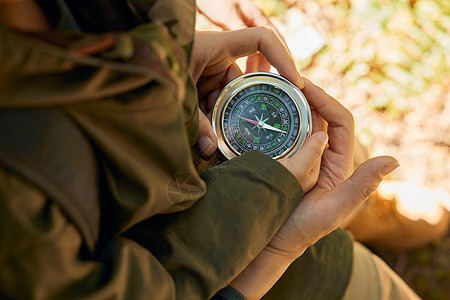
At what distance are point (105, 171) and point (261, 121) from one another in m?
0.64

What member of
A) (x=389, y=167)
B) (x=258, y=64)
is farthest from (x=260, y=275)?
(x=258, y=64)

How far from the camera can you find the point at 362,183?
1.16 m

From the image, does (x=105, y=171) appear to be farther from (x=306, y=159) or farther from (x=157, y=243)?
(x=306, y=159)

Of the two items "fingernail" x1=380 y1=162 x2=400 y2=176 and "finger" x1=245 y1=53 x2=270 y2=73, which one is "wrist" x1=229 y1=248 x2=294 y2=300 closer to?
"fingernail" x1=380 y1=162 x2=400 y2=176

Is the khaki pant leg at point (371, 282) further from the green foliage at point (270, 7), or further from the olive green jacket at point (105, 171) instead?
the green foliage at point (270, 7)

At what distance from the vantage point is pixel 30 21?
2.64 ft

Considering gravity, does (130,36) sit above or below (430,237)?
above

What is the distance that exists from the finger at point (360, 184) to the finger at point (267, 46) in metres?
0.37

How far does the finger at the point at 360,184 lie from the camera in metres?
1.13

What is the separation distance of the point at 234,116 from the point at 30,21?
72 centimetres

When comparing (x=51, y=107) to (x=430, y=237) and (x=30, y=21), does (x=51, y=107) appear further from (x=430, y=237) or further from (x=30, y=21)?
(x=430, y=237)

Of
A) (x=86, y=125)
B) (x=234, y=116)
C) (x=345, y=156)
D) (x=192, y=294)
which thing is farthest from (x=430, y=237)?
(x=86, y=125)

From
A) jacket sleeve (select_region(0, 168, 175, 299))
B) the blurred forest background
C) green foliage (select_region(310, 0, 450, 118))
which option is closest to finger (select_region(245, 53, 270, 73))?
the blurred forest background

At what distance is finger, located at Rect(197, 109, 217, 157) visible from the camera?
1262 millimetres
